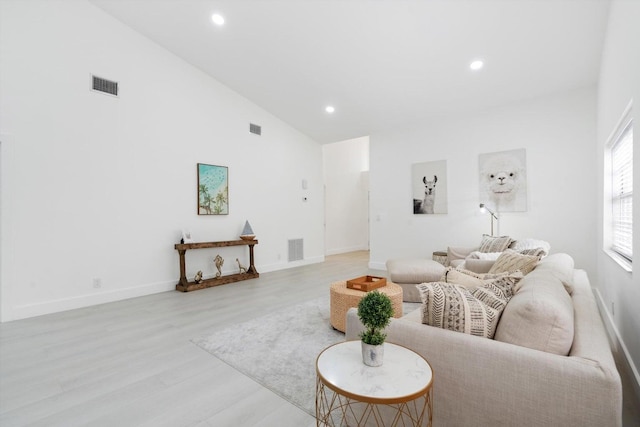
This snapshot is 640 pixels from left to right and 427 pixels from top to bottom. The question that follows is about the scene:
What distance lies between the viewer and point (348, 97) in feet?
17.8

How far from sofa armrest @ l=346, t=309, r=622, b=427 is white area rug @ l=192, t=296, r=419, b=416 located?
88 cm

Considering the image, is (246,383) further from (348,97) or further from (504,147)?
(504,147)

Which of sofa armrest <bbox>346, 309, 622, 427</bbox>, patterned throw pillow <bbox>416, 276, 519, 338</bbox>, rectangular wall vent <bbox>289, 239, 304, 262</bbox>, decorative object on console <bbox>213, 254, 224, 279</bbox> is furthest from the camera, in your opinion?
rectangular wall vent <bbox>289, 239, 304, 262</bbox>

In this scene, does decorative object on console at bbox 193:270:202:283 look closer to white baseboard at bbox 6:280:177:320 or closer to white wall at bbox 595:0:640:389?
white baseboard at bbox 6:280:177:320

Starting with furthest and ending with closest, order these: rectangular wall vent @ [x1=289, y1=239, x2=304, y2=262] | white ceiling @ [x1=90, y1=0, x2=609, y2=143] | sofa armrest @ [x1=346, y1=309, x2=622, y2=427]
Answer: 1. rectangular wall vent @ [x1=289, y1=239, x2=304, y2=262]
2. white ceiling @ [x1=90, y1=0, x2=609, y2=143]
3. sofa armrest @ [x1=346, y1=309, x2=622, y2=427]

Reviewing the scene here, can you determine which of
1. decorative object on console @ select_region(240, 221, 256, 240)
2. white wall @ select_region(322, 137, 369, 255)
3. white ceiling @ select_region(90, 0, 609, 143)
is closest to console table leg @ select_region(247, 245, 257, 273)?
decorative object on console @ select_region(240, 221, 256, 240)

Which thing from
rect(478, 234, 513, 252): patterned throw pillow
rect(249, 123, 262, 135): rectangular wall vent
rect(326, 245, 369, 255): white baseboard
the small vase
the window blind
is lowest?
rect(326, 245, 369, 255): white baseboard

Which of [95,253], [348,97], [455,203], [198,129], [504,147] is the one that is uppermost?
[348,97]

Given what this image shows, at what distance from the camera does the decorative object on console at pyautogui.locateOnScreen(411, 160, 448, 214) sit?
5758mm

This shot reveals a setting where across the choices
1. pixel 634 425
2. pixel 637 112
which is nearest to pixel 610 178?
pixel 637 112

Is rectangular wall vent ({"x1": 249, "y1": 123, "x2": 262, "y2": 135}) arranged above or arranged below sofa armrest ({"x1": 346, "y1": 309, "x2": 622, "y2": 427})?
above

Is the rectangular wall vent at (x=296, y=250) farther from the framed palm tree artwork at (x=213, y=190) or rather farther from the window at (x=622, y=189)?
the window at (x=622, y=189)

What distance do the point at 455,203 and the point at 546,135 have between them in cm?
169

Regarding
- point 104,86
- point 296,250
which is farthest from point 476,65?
point 104,86
